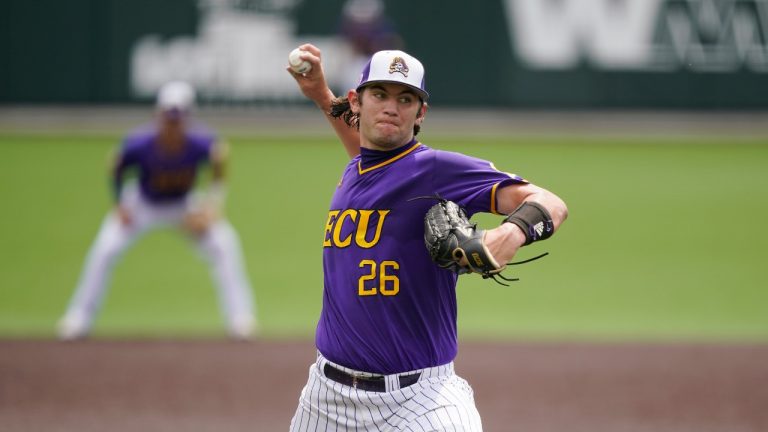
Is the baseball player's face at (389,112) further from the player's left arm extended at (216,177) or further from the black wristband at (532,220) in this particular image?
the player's left arm extended at (216,177)

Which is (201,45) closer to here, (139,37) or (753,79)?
(139,37)

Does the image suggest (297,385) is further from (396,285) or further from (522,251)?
(522,251)

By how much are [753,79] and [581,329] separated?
37.7 ft

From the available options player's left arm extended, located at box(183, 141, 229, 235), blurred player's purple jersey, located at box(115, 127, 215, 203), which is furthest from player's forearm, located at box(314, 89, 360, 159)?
blurred player's purple jersey, located at box(115, 127, 215, 203)

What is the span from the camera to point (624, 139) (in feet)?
67.7

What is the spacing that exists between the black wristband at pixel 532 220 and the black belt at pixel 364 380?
27.8 inches

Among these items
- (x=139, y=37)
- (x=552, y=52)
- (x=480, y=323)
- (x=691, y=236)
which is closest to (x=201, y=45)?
(x=139, y=37)

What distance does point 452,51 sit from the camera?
2097 centimetres

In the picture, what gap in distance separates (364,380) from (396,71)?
1.11m

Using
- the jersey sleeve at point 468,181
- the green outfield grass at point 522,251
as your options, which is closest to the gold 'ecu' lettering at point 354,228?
the jersey sleeve at point 468,181

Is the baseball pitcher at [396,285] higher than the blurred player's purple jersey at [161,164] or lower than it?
higher

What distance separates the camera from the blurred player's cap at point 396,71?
163 inches

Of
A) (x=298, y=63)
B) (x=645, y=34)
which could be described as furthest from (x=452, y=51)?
(x=298, y=63)

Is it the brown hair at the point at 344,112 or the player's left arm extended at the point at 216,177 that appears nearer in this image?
the brown hair at the point at 344,112
